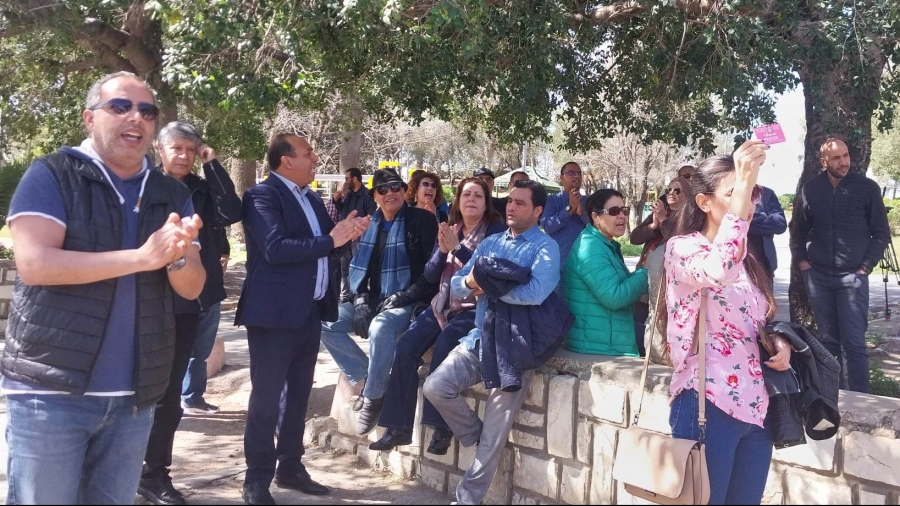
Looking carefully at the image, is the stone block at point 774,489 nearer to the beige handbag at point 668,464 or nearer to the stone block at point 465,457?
the beige handbag at point 668,464

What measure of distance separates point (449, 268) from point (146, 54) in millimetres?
7932

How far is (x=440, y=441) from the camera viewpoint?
4.71 m

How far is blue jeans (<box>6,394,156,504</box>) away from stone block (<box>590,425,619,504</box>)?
241 centimetres

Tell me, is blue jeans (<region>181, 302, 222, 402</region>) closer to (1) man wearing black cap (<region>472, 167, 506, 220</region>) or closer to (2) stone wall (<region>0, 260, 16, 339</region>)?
(1) man wearing black cap (<region>472, 167, 506, 220</region>)

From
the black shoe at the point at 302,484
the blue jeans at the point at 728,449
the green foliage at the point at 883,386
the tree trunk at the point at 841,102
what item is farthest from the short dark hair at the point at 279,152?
the green foliage at the point at 883,386

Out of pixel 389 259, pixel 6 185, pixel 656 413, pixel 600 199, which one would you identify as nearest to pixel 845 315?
pixel 600 199

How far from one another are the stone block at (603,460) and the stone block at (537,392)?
379 mm

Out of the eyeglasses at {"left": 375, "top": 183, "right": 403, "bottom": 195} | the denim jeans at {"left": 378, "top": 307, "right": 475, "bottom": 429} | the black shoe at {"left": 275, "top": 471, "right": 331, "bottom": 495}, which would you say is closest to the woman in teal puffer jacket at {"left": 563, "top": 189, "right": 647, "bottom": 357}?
the denim jeans at {"left": 378, "top": 307, "right": 475, "bottom": 429}

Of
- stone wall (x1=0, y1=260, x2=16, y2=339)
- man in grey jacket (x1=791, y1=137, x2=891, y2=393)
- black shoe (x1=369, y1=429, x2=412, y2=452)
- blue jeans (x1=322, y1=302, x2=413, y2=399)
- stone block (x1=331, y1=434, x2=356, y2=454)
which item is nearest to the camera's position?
black shoe (x1=369, y1=429, x2=412, y2=452)

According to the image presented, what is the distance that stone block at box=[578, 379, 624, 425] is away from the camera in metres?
4.16

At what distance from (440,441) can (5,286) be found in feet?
26.4

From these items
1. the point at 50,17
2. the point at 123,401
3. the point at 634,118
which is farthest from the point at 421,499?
the point at 50,17

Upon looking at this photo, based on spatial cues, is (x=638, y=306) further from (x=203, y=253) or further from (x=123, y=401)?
(x=123, y=401)

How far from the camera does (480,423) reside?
4574 millimetres
